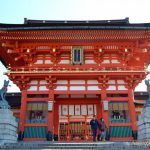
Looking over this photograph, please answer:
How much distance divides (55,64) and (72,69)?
5.40 feet

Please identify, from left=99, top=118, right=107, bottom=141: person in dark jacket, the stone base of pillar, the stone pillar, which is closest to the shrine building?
left=99, top=118, right=107, bottom=141: person in dark jacket

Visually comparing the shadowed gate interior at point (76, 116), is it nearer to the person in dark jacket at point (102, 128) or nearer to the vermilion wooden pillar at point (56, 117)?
the vermilion wooden pillar at point (56, 117)

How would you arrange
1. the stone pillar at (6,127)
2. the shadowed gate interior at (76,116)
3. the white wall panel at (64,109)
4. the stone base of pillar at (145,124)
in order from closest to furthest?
the stone pillar at (6,127)
the stone base of pillar at (145,124)
the shadowed gate interior at (76,116)
the white wall panel at (64,109)

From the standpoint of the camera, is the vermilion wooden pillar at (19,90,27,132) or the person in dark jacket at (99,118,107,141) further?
the vermilion wooden pillar at (19,90,27,132)

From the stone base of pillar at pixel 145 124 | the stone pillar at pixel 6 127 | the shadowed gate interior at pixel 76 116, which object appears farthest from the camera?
the shadowed gate interior at pixel 76 116

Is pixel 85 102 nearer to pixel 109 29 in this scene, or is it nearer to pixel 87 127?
pixel 87 127

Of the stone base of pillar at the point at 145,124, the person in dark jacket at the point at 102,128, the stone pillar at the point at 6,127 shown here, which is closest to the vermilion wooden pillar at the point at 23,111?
the stone pillar at the point at 6,127

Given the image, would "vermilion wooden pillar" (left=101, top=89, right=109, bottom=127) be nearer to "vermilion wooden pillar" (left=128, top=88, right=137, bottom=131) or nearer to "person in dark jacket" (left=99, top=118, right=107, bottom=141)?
"person in dark jacket" (left=99, top=118, right=107, bottom=141)

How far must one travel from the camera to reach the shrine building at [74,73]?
63.7ft

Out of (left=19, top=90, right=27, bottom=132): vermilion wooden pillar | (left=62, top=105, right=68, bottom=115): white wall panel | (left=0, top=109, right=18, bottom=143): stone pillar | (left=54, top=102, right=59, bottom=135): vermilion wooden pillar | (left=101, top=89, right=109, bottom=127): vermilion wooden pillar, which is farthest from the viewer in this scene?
(left=62, top=105, right=68, bottom=115): white wall panel

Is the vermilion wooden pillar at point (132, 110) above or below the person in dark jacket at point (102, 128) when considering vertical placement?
above

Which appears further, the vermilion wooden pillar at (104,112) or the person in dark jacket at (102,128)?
the vermilion wooden pillar at (104,112)

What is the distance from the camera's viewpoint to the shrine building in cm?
1941

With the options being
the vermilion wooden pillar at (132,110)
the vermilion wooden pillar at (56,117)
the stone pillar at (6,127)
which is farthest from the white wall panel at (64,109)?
the stone pillar at (6,127)
